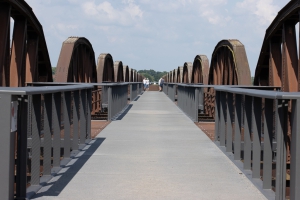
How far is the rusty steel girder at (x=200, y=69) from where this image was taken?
2584 centimetres

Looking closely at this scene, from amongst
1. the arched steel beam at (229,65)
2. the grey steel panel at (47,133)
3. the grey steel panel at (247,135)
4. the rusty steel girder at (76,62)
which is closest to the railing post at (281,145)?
the grey steel panel at (247,135)

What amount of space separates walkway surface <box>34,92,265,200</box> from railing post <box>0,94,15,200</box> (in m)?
0.95

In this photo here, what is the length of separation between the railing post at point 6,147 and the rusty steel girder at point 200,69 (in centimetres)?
1921

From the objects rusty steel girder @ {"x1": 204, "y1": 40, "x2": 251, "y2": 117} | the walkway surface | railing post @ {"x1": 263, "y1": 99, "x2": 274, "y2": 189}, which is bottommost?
the walkway surface

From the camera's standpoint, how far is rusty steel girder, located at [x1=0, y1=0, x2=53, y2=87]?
36.0 feet

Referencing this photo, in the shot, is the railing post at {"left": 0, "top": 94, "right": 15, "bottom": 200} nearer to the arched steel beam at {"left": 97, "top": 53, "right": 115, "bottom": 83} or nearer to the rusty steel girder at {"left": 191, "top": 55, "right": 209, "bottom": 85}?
the rusty steel girder at {"left": 191, "top": 55, "right": 209, "bottom": 85}

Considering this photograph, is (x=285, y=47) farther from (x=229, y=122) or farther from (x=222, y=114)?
(x=229, y=122)

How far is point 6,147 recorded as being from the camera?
222 inches

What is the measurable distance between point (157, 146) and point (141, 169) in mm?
2827

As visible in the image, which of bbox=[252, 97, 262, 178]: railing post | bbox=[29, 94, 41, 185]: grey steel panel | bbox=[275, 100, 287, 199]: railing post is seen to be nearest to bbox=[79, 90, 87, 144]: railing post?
bbox=[29, 94, 41, 185]: grey steel panel

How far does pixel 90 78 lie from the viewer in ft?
78.1

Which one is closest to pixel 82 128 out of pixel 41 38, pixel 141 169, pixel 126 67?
pixel 141 169

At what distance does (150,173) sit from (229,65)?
1187cm

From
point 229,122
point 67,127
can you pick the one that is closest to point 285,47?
point 229,122
